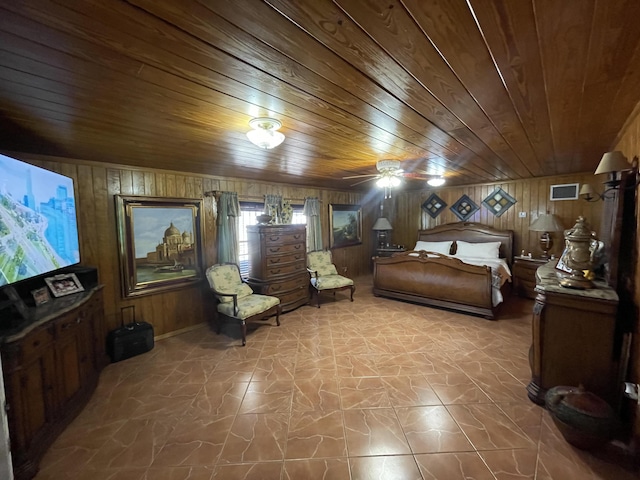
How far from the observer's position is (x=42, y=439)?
68.8 inches

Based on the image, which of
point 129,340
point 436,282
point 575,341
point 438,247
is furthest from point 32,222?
point 438,247

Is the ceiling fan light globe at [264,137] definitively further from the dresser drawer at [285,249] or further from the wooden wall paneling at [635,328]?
the wooden wall paneling at [635,328]

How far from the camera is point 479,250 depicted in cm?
524

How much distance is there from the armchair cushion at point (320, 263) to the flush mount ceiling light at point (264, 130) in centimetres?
323

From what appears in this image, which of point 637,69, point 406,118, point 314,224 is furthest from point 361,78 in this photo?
point 314,224

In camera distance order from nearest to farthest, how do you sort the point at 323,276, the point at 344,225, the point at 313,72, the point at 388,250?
the point at 313,72
the point at 323,276
the point at 344,225
the point at 388,250

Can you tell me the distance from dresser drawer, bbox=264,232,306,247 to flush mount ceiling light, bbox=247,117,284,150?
7.22ft

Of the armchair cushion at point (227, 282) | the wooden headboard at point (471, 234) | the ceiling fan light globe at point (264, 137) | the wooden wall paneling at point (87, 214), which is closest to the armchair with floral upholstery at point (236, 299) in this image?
the armchair cushion at point (227, 282)

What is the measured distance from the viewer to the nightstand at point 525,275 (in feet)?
15.3

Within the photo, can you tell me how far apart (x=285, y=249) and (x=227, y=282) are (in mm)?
1046

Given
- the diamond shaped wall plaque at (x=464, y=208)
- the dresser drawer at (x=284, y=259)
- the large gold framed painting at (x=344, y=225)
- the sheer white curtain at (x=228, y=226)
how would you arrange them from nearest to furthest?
the sheer white curtain at (x=228, y=226)
the dresser drawer at (x=284, y=259)
the diamond shaped wall plaque at (x=464, y=208)
the large gold framed painting at (x=344, y=225)

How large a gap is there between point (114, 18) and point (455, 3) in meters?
1.26

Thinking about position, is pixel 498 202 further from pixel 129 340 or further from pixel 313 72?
pixel 129 340

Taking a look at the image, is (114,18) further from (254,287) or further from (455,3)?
(254,287)
